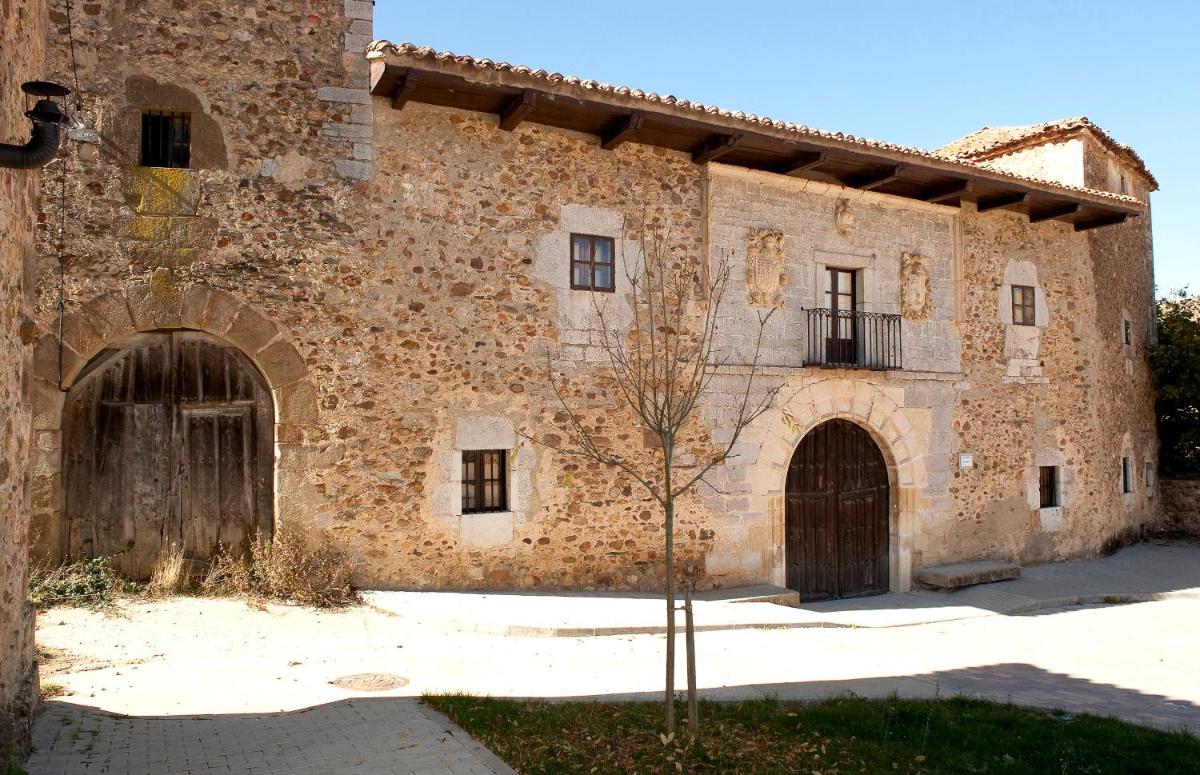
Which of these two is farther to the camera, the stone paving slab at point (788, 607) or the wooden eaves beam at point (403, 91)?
the wooden eaves beam at point (403, 91)

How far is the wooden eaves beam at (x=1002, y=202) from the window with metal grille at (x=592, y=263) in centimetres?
674

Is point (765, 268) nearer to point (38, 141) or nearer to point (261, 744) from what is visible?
point (261, 744)

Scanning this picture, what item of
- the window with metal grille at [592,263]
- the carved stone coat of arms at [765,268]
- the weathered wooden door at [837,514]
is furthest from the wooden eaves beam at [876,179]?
the window with metal grille at [592,263]

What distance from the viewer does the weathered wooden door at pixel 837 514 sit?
11.5m

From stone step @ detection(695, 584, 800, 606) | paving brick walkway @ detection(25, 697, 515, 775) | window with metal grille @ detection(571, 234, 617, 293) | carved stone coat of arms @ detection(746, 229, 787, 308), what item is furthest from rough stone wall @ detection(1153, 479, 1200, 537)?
paving brick walkway @ detection(25, 697, 515, 775)

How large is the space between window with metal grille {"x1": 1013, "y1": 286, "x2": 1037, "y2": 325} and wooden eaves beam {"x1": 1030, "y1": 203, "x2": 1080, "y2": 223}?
1.14m

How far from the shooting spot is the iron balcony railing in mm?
11750

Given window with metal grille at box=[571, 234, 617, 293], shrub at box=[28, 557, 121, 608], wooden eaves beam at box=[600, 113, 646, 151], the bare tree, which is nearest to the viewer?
shrub at box=[28, 557, 121, 608]

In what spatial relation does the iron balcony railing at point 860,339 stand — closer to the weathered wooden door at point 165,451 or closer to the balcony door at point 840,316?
the balcony door at point 840,316

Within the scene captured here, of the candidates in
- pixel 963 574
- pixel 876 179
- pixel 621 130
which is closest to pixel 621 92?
pixel 621 130

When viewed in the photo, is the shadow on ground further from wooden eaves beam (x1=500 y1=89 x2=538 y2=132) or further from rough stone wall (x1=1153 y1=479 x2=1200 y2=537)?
rough stone wall (x1=1153 y1=479 x2=1200 y2=537)

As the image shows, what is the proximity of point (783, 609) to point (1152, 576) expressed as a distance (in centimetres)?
792

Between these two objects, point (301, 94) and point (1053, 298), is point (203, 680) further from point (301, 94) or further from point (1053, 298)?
point (1053, 298)

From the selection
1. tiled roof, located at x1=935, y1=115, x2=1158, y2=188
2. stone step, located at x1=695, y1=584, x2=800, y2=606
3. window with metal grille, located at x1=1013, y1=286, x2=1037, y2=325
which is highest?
tiled roof, located at x1=935, y1=115, x2=1158, y2=188
